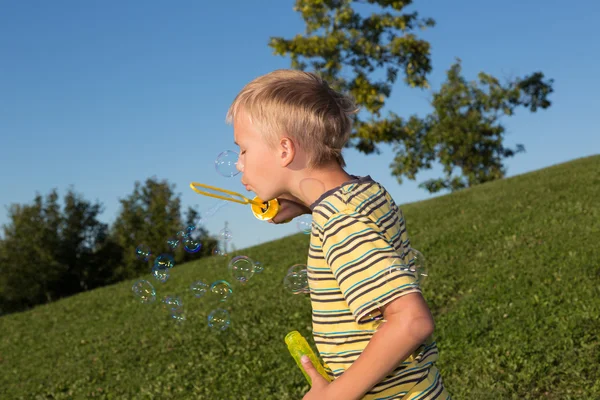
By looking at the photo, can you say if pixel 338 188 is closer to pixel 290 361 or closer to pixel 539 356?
pixel 539 356

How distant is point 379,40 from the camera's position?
990 inches

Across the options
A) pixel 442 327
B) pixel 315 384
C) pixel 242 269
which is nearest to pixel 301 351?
pixel 315 384

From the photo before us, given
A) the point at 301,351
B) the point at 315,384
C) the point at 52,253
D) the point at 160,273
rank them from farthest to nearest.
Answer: the point at 52,253 → the point at 160,273 → the point at 301,351 → the point at 315,384

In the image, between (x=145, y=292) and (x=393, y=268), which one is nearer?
(x=393, y=268)

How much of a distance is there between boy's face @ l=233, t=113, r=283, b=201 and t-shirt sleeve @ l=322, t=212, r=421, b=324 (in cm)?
28

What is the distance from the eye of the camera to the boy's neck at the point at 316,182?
6.92 feet

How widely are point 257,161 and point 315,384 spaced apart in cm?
72

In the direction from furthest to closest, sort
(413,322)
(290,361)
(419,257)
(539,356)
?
(290,361), (539,356), (419,257), (413,322)

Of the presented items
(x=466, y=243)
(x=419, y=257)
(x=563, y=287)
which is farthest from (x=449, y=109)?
(x=419, y=257)

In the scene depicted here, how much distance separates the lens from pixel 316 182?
211 centimetres

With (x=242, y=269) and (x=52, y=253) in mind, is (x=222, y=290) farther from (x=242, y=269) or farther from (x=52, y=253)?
(x=52, y=253)

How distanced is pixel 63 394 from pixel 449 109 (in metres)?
29.2

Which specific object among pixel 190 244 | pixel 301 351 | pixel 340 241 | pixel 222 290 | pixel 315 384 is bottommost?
pixel 315 384

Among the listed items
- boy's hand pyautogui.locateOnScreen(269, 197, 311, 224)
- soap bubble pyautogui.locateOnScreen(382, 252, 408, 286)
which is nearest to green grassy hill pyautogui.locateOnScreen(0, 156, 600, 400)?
boy's hand pyautogui.locateOnScreen(269, 197, 311, 224)
